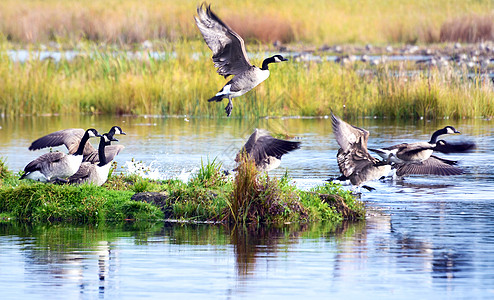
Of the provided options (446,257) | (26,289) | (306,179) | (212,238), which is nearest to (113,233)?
(212,238)

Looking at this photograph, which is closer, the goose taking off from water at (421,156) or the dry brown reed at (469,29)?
the goose taking off from water at (421,156)

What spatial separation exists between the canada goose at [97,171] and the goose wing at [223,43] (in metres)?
2.34

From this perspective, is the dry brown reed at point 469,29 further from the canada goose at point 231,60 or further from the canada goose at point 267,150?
the canada goose at point 267,150

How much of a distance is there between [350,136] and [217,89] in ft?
48.3

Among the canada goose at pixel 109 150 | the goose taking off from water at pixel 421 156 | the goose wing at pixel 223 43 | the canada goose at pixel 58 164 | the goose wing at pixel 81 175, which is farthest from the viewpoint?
the goose taking off from water at pixel 421 156

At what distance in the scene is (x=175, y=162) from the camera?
814 inches

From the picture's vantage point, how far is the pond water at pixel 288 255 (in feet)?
31.7

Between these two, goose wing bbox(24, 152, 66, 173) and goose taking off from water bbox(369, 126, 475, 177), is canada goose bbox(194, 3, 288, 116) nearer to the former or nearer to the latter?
goose taking off from water bbox(369, 126, 475, 177)

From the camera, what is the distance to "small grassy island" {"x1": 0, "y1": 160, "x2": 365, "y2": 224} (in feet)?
44.5

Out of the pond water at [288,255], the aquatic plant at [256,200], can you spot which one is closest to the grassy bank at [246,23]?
the pond water at [288,255]

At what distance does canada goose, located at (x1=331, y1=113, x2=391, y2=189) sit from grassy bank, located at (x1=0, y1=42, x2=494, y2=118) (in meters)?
13.7

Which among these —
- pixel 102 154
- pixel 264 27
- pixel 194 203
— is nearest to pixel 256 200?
pixel 194 203

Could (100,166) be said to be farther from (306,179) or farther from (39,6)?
(39,6)

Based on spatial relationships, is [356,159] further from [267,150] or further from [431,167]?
[431,167]
